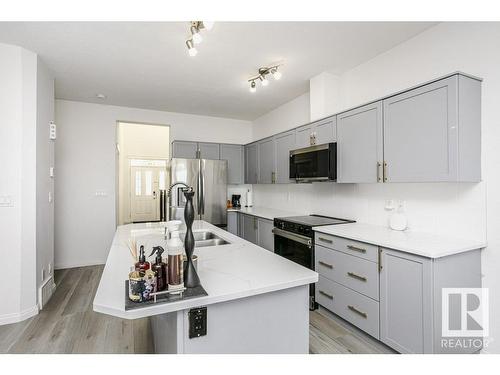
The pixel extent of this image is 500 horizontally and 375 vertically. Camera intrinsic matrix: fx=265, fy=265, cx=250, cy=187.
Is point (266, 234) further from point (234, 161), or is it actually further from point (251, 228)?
point (234, 161)

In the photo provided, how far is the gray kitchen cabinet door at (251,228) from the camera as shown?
4.11m

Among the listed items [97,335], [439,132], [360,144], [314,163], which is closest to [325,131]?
[314,163]

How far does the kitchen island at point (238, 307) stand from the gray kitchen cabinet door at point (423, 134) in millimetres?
1348

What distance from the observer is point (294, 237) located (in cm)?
304

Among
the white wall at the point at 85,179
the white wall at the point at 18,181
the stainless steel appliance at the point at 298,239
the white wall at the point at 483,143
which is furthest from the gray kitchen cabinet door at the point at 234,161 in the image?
the white wall at the point at 18,181

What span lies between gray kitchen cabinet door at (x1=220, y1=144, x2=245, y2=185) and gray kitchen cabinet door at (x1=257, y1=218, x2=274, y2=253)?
1344 mm

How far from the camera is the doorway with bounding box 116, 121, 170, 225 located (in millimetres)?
8312

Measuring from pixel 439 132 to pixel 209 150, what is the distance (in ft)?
11.9

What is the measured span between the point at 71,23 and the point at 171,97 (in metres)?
1.88

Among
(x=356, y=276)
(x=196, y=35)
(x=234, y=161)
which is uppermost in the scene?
(x=196, y=35)

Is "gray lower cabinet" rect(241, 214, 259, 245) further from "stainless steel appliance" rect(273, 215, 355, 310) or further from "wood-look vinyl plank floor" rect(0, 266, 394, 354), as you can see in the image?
"wood-look vinyl plank floor" rect(0, 266, 394, 354)

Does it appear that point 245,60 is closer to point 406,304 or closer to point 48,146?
point 48,146

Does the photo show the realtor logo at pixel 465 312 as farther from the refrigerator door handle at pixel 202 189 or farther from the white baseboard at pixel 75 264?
the white baseboard at pixel 75 264
